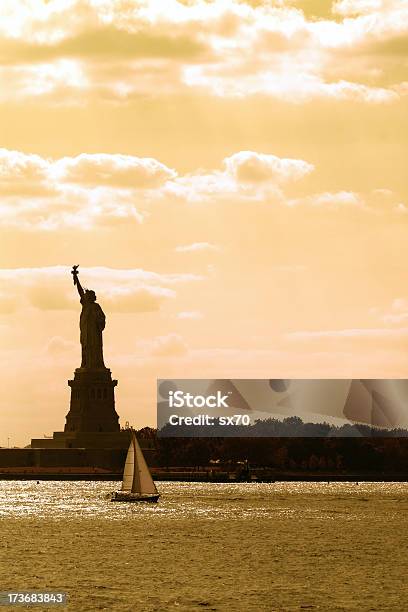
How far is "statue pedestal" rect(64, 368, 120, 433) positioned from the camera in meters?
191

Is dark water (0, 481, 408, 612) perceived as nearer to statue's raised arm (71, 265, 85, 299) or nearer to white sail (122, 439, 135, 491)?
white sail (122, 439, 135, 491)

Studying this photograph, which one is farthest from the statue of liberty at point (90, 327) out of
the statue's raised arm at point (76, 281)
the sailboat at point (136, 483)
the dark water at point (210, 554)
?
the sailboat at point (136, 483)

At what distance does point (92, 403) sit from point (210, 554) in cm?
9964

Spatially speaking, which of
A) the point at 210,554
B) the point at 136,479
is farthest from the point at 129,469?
the point at 210,554

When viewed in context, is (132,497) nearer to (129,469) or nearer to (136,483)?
(136,483)

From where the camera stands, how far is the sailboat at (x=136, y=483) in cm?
13912

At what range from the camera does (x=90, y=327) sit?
19425 centimetres

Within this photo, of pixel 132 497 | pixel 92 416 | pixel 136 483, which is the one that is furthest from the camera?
pixel 92 416

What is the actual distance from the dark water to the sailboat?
113 centimetres

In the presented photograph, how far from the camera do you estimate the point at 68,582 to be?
3083 inches

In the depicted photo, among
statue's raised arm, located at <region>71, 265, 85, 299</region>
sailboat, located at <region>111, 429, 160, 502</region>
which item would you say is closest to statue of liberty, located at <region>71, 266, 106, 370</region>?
statue's raised arm, located at <region>71, 265, 85, 299</region>

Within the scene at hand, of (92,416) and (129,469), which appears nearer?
(129,469)

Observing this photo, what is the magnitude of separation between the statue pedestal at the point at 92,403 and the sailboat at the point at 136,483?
47986 millimetres

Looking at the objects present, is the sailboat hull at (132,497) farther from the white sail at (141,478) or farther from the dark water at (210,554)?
the dark water at (210,554)
